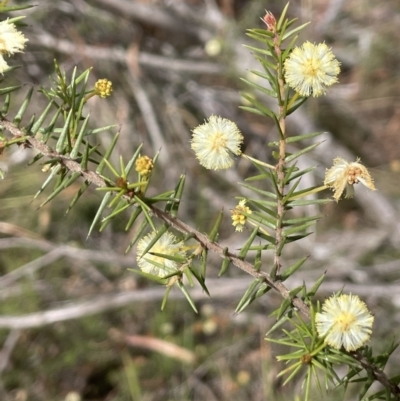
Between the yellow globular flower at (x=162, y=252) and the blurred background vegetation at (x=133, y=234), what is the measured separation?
1.17 metres

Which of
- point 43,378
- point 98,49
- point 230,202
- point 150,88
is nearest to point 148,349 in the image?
point 43,378

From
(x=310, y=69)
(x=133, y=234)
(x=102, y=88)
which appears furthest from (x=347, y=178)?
(x=133, y=234)

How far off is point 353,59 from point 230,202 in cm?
99

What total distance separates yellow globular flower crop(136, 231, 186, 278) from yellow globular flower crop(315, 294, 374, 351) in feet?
0.47

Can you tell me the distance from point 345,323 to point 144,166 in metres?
0.23

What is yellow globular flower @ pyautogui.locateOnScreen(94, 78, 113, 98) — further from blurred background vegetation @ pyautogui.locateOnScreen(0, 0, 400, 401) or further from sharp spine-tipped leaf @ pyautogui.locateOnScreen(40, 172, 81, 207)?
blurred background vegetation @ pyautogui.locateOnScreen(0, 0, 400, 401)

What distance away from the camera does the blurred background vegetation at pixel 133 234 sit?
176 centimetres

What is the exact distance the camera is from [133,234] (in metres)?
1.94

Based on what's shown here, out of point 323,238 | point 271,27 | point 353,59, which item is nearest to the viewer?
point 271,27

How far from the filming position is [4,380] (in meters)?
1.78

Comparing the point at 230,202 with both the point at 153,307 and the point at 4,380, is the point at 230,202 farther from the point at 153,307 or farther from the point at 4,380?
the point at 4,380

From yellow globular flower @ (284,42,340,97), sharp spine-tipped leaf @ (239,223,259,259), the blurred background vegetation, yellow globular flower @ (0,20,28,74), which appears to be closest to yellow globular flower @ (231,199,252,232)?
sharp spine-tipped leaf @ (239,223,259,259)

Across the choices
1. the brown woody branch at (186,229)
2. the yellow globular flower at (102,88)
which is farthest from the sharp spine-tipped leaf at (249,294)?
the yellow globular flower at (102,88)

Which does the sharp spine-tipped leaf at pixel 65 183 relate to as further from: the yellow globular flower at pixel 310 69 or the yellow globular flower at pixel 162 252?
the yellow globular flower at pixel 310 69
